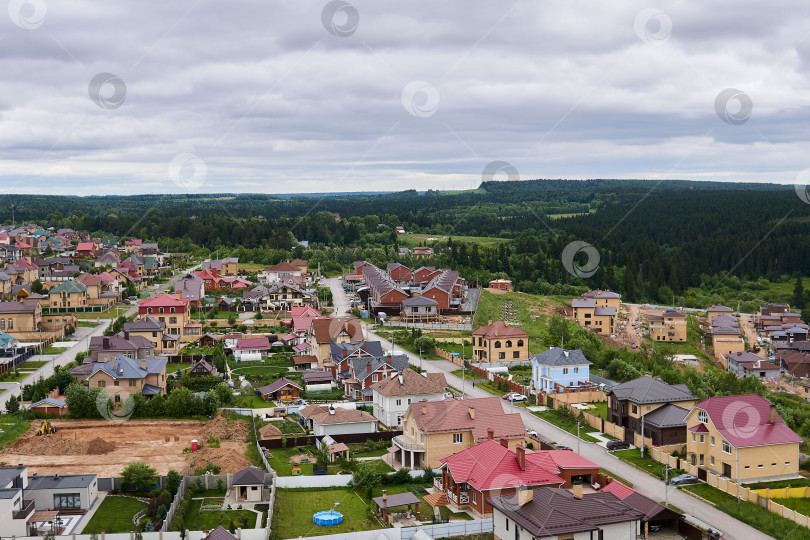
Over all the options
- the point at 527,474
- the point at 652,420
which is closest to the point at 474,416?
the point at 527,474

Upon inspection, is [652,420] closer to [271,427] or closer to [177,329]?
[271,427]

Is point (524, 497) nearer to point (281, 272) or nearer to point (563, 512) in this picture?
point (563, 512)

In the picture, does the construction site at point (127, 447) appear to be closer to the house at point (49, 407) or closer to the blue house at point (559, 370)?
the house at point (49, 407)

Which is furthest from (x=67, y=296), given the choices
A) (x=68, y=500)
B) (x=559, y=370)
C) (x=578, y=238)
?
(x=578, y=238)

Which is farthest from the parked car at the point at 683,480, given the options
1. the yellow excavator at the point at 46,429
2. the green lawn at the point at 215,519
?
the yellow excavator at the point at 46,429

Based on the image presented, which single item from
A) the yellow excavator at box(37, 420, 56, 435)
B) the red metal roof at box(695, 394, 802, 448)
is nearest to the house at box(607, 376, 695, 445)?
the red metal roof at box(695, 394, 802, 448)

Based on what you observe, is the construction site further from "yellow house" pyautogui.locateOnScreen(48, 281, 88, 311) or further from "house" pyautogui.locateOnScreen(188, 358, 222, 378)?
"yellow house" pyautogui.locateOnScreen(48, 281, 88, 311)
